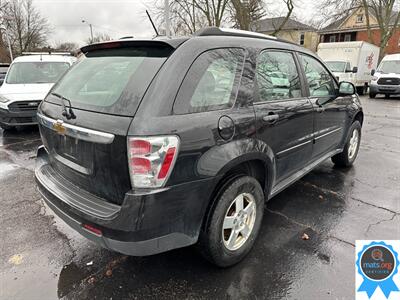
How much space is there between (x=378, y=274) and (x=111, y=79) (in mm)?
2376

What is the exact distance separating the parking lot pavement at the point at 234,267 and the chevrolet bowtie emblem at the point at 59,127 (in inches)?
45.7

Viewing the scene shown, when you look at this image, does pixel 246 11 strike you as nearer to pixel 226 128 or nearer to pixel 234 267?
pixel 226 128

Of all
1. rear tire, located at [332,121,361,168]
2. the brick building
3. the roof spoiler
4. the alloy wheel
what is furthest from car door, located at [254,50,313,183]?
the brick building

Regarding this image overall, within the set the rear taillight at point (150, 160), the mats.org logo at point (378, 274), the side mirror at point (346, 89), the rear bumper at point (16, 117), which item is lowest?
the mats.org logo at point (378, 274)

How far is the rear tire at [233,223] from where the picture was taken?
2.18 meters

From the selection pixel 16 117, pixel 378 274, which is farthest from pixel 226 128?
pixel 16 117

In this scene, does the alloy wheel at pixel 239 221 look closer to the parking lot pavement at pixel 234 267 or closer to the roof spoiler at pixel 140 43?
the parking lot pavement at pixel 234 267

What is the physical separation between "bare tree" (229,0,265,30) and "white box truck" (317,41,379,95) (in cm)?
672

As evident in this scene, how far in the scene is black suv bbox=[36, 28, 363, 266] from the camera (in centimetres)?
182

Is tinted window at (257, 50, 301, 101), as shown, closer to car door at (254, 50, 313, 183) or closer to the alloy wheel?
car door at (254, 50, 313, 183)

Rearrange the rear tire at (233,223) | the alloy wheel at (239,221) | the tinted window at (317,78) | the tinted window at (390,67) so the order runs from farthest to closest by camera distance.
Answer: the tinted window at (390,67)
the tinted window at (317,78)
the alloy wheel at (239,221)
the rear tire at (233,223)

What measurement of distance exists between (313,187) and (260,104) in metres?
2.09

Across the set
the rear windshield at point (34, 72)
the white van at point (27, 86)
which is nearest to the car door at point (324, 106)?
the white van at point (27, 86)

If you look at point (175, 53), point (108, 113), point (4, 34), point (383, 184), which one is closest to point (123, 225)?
point (108, 113)
